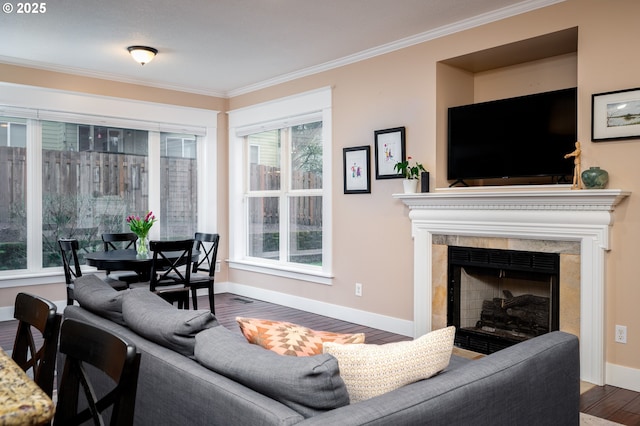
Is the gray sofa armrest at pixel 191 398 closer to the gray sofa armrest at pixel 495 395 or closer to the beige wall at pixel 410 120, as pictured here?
the gray sofa armrest at pixel 495 395

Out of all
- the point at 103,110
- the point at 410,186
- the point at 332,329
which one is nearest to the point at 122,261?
the point at 332,329

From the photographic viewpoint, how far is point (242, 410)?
141 centimetres

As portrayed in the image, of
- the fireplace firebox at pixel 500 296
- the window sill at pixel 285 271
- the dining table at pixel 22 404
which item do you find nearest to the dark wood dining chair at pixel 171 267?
the window sill at pixel 285 271

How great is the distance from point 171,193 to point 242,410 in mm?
5393

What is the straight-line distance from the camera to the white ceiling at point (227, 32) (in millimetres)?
3764

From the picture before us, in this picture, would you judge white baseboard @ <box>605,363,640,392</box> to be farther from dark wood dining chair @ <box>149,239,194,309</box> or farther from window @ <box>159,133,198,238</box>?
window @ <box>159,133,198,238</box>

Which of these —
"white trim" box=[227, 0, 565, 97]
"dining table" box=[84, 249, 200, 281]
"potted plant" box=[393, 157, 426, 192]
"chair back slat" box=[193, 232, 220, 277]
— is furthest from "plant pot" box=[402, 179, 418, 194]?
"dining table" box=[84, 249, 200, 281]

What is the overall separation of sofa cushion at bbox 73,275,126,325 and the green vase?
2.93 meters

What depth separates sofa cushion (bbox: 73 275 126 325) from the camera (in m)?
2.24

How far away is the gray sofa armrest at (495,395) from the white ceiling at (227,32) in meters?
2.73

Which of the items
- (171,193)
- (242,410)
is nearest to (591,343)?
(242,410)

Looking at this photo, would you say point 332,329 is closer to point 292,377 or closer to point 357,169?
point 357,169

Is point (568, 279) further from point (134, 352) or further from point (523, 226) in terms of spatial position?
point (134, 352)

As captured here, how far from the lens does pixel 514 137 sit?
396 centimetres
